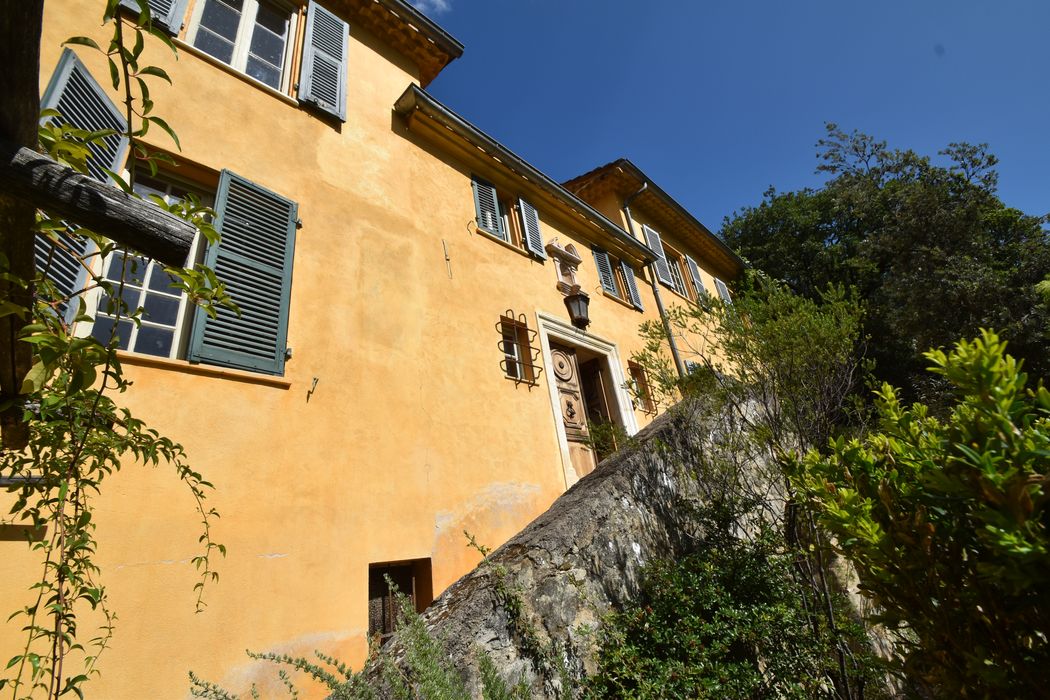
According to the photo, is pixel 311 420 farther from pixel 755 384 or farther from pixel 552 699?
pixel 755 384

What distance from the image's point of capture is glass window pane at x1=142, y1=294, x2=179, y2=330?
3765 mm

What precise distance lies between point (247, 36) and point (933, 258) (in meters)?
15.6

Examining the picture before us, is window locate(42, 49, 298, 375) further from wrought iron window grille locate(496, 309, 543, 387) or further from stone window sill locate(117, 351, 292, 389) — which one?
wrought iron window grille locate(496, 309, 543, 387)

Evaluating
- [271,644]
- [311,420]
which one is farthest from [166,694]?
[311,420]

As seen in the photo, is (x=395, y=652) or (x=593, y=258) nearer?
(x=395, y=652)

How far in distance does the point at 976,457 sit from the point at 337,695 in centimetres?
239

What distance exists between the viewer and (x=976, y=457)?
45.6 inches

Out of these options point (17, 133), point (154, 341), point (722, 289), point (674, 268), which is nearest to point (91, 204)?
point (17, 133)

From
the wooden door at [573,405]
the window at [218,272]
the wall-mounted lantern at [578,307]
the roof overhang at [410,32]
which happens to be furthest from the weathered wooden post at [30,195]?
the roof overhang at [410,32]

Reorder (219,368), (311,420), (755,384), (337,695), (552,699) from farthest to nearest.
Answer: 1. (755,384)
2. (311,420)
3. (219,368)
4. (552,699)
5. (337,695)

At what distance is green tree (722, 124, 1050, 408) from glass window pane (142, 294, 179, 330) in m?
9.76

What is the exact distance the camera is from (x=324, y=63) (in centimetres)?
606

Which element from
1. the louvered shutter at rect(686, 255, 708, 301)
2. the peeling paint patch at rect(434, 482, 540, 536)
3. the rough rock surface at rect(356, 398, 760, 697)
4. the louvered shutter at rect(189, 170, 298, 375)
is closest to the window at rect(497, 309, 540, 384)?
the peeling paint patch at rect(434, 482, 540, 536)

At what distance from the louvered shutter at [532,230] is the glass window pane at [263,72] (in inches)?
150
